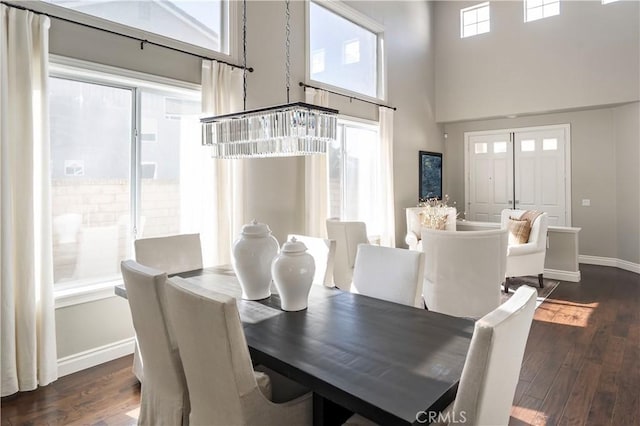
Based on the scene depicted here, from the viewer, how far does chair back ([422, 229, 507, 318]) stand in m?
3.37

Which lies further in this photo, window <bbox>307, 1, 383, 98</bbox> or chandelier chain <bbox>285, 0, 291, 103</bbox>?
window <bbox>307, 1, 383, 98</bbox>

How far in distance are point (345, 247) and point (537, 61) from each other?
17.0ft

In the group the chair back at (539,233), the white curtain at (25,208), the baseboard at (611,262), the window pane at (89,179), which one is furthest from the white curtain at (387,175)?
the white curtain at (25,208)

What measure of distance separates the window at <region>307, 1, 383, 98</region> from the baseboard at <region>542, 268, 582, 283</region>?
3.77 m

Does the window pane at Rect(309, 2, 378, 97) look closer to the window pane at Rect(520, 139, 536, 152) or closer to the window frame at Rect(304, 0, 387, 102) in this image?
the window frame at Rect(304, 0, 387, 102)

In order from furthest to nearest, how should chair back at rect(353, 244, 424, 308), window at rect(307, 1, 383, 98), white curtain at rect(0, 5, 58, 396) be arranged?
window at rect(307, 1, 383, 98) < white curtain at rect(0, 5, 58, 396) < chair back at rect(353, 244, 424, 308)

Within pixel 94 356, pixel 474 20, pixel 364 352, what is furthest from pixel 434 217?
pixel 364 352

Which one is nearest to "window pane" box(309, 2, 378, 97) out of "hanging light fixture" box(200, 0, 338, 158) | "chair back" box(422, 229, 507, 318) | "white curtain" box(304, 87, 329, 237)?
"white curtain" box(304, 87, 329, 237)

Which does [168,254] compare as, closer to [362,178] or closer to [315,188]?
[315,188]

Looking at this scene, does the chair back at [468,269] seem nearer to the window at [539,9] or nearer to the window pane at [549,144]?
the window pane at [549,144]

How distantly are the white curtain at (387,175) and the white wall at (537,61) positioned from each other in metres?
2.06

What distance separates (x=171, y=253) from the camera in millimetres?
3102

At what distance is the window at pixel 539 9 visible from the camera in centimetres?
675

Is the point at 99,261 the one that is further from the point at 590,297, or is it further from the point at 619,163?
the point at 619,163
